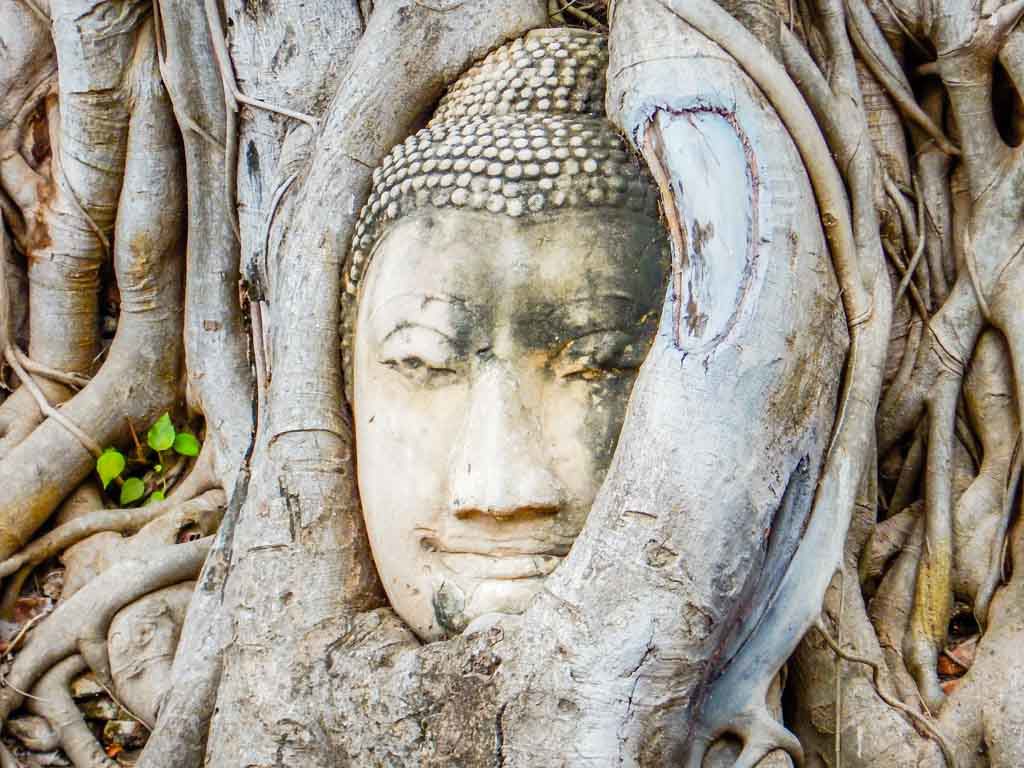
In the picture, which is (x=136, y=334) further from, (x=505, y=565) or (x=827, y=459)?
(x=827, y=459)

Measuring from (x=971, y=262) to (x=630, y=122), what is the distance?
852 mm

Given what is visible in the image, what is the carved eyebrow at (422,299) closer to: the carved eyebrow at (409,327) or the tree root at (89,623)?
the carved eyebrow at (409,327)

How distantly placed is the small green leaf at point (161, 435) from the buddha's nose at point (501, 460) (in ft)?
4.91

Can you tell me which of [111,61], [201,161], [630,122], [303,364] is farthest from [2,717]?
[630,122]

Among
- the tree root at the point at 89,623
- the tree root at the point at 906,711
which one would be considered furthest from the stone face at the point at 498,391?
the tree root at the point at 89,623

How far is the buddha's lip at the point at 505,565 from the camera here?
2.02 metres

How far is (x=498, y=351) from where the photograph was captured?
2086mm

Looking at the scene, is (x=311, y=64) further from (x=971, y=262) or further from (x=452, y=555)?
(x=971, y=262)

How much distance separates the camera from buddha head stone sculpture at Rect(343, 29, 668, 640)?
204cm

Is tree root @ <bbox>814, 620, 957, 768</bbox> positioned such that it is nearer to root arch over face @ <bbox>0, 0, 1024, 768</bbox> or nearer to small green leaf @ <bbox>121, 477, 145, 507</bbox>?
root arch over face @ <bbox>0, 0, 1024, 768</bbox>

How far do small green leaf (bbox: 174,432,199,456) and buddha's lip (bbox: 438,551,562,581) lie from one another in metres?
1.48

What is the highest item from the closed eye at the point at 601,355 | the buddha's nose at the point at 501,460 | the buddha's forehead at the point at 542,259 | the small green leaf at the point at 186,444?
the buddha's forehead at the point at 542,259

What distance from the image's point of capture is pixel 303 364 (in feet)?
7.64

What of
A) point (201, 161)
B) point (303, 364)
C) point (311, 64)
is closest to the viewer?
point (303, 364)
